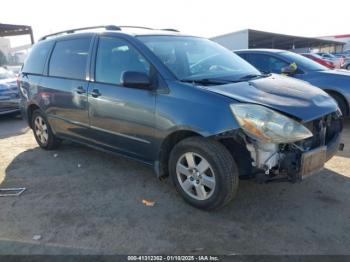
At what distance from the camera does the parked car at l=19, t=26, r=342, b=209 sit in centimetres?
311

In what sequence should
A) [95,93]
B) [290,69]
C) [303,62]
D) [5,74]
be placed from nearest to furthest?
[95,93], [290,69], [303,62], [5,74]

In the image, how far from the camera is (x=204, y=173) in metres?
3.42

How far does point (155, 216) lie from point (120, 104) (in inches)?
51.9

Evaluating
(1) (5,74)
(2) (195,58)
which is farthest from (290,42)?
(2) (195,58)

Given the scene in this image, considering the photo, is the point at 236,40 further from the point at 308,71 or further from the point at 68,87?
the point at 68,87

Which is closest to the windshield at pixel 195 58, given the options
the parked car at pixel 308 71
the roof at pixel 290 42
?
the parked car at pixel 308 71

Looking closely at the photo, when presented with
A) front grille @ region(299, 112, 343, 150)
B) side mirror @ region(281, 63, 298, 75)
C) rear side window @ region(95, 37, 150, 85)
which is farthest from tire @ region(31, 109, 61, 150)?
side mirror @ region(281, 63, 298, 75)

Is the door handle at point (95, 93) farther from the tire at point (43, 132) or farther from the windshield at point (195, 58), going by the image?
the tire at point (43, 132)

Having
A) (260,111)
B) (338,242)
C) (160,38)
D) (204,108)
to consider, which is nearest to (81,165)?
(160,38)

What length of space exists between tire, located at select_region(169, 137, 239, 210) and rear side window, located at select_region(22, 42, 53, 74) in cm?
302

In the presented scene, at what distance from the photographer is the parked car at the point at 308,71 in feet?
21.7

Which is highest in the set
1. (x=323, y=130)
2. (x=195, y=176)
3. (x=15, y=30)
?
(x=15, y=30)

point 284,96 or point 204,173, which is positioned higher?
point 284,96

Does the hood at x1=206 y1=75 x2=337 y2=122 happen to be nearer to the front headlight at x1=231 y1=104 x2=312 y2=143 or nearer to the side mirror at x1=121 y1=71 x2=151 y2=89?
the front headlight at x1=231 y1=104 x2=312 y2=143
